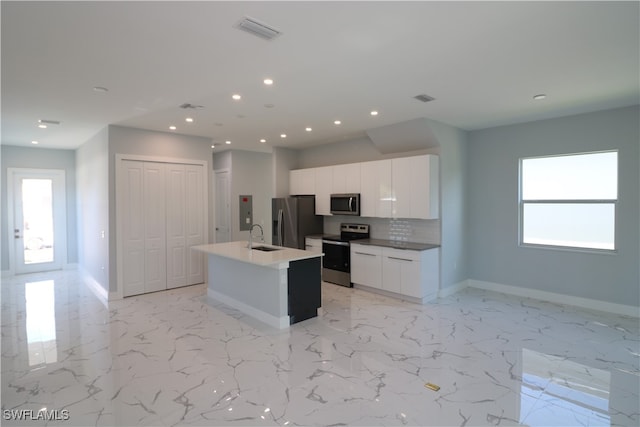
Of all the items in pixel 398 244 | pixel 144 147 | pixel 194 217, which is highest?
pixel 144 147

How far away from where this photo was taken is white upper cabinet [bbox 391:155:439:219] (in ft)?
17.5

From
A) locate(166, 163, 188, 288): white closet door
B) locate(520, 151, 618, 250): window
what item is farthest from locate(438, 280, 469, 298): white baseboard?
locate(166, 163, 188, 288): white closet door

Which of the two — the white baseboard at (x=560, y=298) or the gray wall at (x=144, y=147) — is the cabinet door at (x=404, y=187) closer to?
the white baseboard at (x=560, y=298)

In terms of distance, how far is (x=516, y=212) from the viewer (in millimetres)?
5629

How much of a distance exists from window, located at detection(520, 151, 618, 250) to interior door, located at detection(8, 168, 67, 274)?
9671mm

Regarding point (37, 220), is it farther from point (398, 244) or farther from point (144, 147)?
point (398, 244)

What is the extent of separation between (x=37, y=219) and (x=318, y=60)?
8.02 m

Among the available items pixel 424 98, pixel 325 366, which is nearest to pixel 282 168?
pixel 424 98

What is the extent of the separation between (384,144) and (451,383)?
4085mm

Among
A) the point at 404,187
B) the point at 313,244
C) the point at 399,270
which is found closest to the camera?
the point at 399,270

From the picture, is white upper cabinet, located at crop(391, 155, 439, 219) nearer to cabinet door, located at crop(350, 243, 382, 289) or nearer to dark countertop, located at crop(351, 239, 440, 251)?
dark countertop, located at crop(351, 239, 440, 251)

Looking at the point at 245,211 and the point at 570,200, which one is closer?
the point at 570,200

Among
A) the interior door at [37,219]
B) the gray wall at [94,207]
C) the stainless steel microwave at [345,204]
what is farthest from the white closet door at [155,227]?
the interior door at [37,219]

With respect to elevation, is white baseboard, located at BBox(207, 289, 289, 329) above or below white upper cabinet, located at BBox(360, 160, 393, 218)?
below
